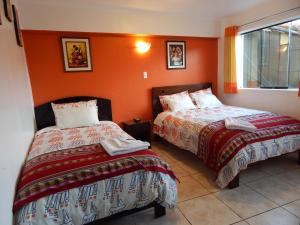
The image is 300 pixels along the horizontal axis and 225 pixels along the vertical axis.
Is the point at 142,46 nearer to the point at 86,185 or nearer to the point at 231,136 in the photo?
the point at 231,136

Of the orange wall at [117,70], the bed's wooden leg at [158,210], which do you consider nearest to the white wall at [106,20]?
the orange wall at [117,70]

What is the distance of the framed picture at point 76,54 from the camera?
3182 mm

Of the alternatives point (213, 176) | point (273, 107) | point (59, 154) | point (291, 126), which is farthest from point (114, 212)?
point (273, 107)

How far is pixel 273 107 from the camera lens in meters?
3.33

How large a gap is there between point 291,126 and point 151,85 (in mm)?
2294

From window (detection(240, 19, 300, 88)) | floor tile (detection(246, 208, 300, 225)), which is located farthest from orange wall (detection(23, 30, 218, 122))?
floor tile (detection(246, 208, 300, 225))

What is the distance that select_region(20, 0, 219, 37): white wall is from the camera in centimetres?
285

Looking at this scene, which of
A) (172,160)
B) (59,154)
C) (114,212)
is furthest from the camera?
(172,160)

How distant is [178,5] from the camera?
3.22m

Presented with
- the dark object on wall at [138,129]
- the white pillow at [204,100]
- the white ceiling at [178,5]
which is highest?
the white ceiling at [178,5]

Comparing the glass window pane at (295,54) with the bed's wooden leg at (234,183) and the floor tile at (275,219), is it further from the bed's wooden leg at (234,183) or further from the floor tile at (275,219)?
the floor tile at (275,219)

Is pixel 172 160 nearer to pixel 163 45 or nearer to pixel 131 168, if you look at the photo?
pixel 131 168

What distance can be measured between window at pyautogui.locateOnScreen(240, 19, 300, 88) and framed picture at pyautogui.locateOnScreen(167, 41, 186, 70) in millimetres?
1183

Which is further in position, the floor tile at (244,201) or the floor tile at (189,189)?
the floor tile at (189,189)
